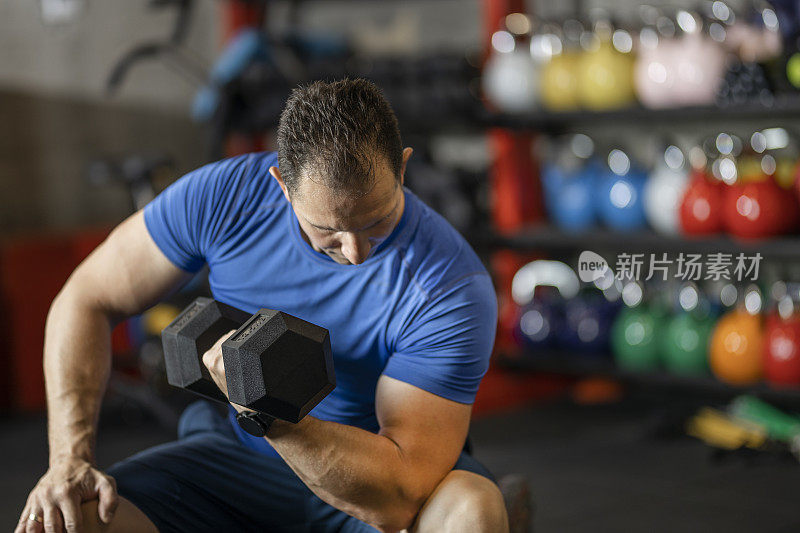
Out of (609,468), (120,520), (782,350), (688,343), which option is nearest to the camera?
(120,520)

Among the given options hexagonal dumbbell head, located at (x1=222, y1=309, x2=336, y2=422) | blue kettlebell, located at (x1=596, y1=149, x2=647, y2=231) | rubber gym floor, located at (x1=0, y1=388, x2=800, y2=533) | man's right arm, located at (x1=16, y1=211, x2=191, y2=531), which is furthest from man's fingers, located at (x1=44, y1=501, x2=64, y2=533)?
blue kettlebell, located at (x1=596, y1=149, x2=647, y2=231)

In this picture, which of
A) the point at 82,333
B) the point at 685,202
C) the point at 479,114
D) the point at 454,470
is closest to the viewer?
the point at 454,470

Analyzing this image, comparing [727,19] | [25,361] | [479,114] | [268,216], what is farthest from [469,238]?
[268,216]

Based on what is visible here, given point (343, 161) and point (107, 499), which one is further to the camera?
point (107, 499)

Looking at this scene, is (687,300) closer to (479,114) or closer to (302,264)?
(479,114)

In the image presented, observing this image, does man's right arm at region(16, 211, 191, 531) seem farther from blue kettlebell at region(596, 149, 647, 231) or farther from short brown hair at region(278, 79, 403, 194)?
blue kettlebell at region(596, 149, 647, 231)

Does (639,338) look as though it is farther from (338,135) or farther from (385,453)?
(338,135)

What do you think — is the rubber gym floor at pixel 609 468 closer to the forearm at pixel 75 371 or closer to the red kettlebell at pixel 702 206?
the red kettlebell at pixel 702 206

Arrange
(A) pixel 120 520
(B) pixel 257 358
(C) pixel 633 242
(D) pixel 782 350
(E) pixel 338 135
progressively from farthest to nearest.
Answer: (C) pixel 633 242
(D) pixel 782 350
(A) pixel 120 520
(E) pixel 338 135
(B) pixel 257 358

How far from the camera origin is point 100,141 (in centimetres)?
482

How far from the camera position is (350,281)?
5.11 ft

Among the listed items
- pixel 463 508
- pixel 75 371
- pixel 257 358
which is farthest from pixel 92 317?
pixel 463 508

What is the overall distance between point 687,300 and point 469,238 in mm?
830

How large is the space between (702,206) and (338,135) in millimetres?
2008
